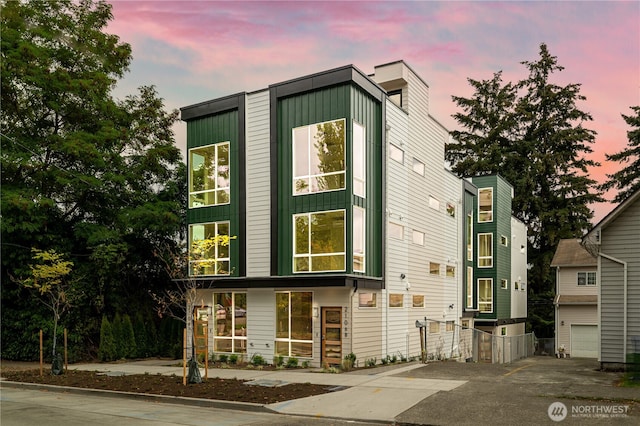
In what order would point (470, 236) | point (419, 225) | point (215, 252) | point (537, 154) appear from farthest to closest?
point (537, 154)
point (470, 236)
point (419, 225)
point (215, 252)

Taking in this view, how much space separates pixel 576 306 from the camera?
34.6 metres

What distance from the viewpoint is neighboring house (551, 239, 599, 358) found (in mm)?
34312

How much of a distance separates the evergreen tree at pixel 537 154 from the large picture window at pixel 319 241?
107 feet

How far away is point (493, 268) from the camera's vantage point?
3756 cm

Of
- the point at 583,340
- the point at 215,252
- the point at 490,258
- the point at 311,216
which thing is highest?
the point at 311,216

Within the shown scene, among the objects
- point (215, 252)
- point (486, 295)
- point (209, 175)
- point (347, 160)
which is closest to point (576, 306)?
point (486, 295)

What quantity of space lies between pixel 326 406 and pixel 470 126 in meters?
47.6

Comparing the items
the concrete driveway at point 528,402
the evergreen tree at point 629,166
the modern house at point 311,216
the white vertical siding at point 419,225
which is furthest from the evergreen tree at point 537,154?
the concrete driveway at point 528,402

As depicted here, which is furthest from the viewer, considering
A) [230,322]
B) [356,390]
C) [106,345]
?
[106,345]

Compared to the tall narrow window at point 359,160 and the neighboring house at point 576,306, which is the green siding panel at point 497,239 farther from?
the tall narrow window at point 359,160

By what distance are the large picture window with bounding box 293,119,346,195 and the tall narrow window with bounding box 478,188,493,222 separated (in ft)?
68.3

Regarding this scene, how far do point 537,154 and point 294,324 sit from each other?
37.3 meters

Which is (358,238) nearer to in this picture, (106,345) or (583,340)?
(106,345)

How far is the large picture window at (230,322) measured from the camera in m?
22.3
